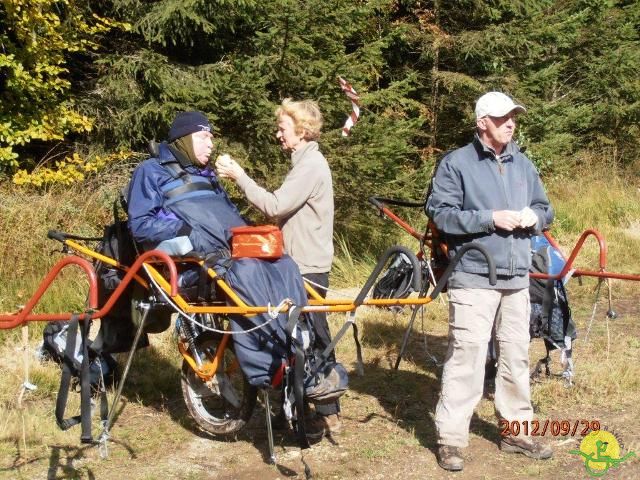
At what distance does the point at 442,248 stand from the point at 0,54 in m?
5.36

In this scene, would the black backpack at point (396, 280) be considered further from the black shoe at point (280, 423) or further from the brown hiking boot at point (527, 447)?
the brown hiking boot at point (527, 447)

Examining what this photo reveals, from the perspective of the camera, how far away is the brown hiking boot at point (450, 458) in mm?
4648

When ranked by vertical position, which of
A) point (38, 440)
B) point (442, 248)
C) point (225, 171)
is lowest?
point (38, 440)

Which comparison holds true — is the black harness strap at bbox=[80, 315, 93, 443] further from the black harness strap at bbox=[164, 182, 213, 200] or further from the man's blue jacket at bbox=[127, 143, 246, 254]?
the black harness strap at bbox=[164, 182, 213, 200]

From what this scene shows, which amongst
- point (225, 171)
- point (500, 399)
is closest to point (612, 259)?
point (500, 399)

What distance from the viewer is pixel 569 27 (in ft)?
44.1

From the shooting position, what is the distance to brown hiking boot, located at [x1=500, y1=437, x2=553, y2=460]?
15.8 feet

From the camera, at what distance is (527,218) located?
452cm

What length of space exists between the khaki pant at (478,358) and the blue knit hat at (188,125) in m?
1.75

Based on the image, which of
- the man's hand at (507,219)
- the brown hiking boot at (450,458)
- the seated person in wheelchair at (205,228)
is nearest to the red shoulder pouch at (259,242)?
the seated person in wheelchair at (205,228)

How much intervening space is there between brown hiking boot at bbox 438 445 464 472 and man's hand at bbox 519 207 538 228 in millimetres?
1276

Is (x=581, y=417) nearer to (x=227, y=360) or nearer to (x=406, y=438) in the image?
(x=406, y=438)

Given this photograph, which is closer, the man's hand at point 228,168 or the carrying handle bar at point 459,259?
the carrying handle bar at point 459,259
